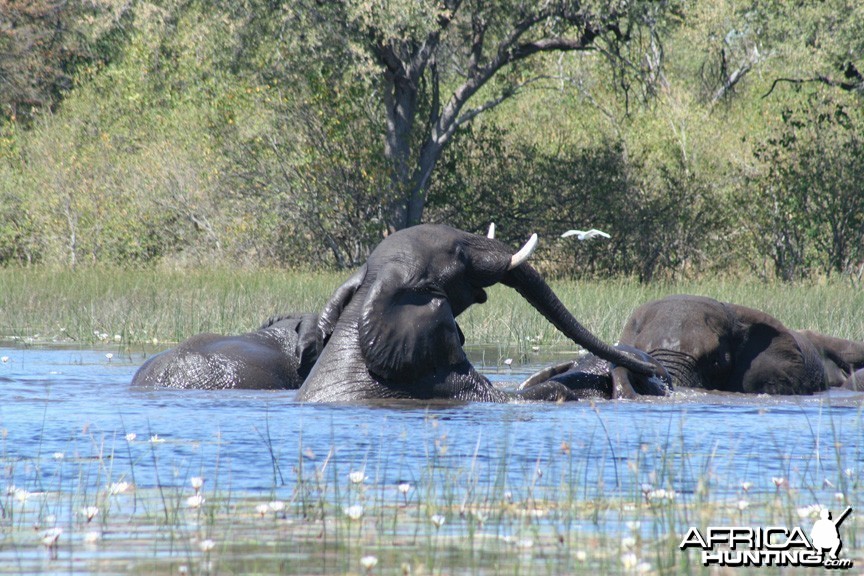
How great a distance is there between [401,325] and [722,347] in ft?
9.39

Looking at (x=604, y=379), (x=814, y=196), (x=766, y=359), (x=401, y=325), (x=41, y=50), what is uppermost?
(x=41, y=50)

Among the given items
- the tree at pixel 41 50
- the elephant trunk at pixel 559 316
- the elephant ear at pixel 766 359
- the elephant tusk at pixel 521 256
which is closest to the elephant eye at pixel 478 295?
the elephant trunk at pixel 559 316

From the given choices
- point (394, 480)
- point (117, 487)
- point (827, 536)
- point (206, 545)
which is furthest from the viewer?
point (394, 480)

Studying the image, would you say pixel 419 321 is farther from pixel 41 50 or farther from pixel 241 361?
pixel 41 50

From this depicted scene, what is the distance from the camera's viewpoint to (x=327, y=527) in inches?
201

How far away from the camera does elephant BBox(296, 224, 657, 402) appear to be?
834 centimetres

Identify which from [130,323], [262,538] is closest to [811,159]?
[130,323]

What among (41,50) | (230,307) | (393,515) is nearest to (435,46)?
(230,307)

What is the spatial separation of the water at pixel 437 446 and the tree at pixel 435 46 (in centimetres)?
1506

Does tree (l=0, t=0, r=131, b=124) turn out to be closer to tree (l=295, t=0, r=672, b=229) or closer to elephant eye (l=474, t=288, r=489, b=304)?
tree (l=295, t=0, r=672, b=229)

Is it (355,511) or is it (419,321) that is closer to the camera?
(355,511)

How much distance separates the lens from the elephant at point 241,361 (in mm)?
9859

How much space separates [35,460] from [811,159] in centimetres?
2228

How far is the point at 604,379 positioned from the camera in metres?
9.37
